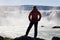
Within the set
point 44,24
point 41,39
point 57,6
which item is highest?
point 57,6

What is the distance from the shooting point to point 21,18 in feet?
8.05

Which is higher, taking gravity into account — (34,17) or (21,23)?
(34,17)

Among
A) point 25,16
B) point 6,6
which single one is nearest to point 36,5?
point 25,16

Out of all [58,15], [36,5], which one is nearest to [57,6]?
[58,15]

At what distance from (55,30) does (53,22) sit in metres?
0.12

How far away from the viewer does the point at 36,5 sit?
2.47 m

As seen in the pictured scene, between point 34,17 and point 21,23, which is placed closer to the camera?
point 34,17

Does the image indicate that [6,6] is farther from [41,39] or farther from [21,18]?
[41,39]

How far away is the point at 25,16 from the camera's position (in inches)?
96.6

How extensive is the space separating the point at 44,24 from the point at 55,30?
171 mm

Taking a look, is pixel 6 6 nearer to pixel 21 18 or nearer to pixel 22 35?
pixel 21 18

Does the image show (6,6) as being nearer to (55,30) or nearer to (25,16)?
(25,16)

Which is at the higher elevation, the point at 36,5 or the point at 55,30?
the point at 36,5

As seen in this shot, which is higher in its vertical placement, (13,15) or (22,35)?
(13,15)
